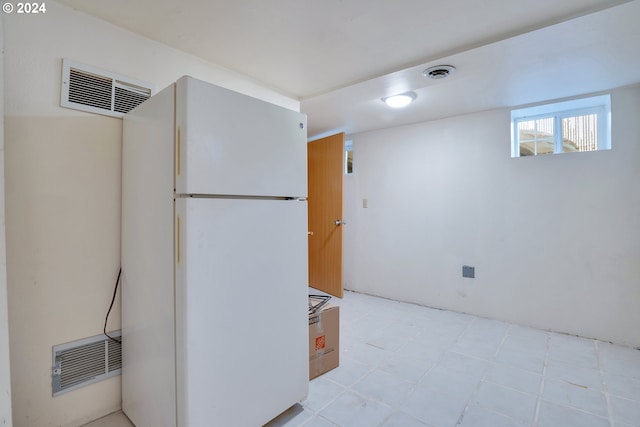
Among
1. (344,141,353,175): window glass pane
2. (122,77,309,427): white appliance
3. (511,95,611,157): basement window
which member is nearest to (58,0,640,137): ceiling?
(511,95,611,157): basement window

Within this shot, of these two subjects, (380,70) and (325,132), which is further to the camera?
(325,132)

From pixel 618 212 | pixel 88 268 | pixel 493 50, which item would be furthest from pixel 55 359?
pixel 618 212

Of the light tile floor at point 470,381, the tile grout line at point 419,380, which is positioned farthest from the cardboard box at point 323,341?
the tile grout line at point 419,380

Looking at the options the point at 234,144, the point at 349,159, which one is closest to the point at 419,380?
the point at 234,144

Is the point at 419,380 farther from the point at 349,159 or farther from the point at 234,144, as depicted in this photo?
the point at 349,159

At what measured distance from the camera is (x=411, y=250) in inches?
136

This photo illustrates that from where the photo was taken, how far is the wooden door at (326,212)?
11.4ft

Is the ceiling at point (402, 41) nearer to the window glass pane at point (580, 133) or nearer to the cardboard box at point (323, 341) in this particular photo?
the window glass pane at point (580, 133)

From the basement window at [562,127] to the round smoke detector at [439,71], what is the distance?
1.21 meters

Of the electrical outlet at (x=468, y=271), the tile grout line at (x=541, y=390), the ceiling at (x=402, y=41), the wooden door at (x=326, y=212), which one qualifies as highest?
the ceiling at (x=402, y=41)

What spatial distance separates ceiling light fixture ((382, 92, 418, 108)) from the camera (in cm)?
258

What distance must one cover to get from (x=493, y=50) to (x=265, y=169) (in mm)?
1535

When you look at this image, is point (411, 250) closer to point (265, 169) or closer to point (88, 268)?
point (265, 169)

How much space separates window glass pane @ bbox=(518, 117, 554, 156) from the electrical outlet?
121 cm
